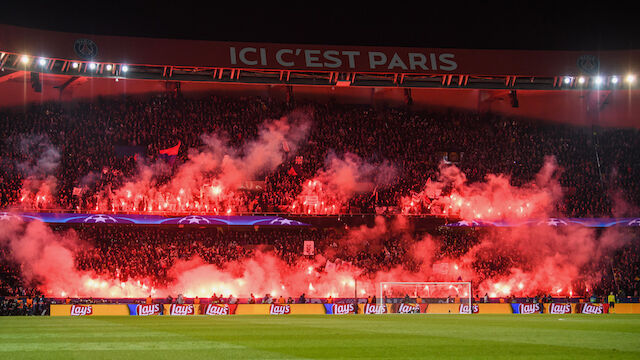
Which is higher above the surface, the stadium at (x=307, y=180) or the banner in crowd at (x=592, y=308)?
the stadium at (x=307, y=180)

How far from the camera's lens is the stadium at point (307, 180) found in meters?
34.6

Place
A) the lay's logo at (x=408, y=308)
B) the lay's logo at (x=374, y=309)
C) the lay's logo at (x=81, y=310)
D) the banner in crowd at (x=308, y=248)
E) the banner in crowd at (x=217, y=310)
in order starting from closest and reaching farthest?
1. the lay's logo at (x=81, y=310)
2. the banner in crowd at (x=217, y=310)
3. the lay's logo at (x=408, y=308)
4. the lay's logo at (x=374, y=309)
5. the banner in crowd at (x=308, y=248)

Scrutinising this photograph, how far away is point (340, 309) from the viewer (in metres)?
33.6

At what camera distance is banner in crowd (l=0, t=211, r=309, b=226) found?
34031mm

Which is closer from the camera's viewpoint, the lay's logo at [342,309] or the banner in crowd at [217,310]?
the banner in crowd at [217,310]

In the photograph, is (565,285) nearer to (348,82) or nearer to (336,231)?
(336,231)

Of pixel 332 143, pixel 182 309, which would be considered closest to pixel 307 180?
pixel 332 143

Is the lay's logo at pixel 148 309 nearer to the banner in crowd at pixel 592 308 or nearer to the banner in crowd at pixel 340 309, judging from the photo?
the banner in crowd at pixel 340 309

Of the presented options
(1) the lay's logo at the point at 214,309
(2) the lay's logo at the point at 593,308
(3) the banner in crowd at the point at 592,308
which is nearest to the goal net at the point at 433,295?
(3) the banner in crowd at the point at 592,308

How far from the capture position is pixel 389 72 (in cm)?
4069

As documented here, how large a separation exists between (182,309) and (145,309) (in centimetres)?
174

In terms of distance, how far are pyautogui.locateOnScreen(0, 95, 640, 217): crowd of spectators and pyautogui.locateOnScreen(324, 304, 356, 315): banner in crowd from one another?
6471 mm

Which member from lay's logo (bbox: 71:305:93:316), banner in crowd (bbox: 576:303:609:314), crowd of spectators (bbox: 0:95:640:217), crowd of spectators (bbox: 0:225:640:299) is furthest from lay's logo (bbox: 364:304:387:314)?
lay's logo (bbox: 71:305:93:316)

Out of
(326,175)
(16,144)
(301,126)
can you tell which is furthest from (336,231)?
(16,144)
